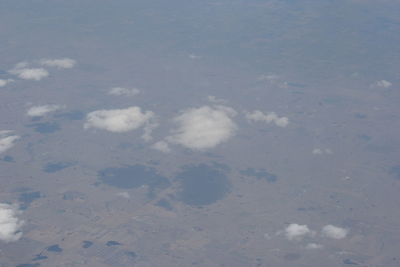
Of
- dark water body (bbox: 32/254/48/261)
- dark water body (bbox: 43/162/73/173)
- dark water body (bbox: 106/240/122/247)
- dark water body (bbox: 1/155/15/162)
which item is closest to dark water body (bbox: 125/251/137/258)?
dark water body (bbox: 106/240/122/247)

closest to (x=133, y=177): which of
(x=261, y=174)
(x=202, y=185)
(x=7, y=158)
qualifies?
(x=202, y=185)

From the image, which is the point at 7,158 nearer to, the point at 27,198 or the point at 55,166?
the point at 55,166

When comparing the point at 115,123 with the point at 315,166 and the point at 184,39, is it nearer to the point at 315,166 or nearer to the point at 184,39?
the point at 315,166

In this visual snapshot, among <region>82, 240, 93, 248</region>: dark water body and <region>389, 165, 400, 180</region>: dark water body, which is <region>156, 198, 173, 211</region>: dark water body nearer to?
<region>82, 240, 93, 248</region>: dark water body

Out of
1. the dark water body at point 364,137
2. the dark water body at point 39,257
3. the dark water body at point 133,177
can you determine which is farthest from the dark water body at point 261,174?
the dark water body at point 39,257

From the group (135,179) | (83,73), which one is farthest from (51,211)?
(83,73)
